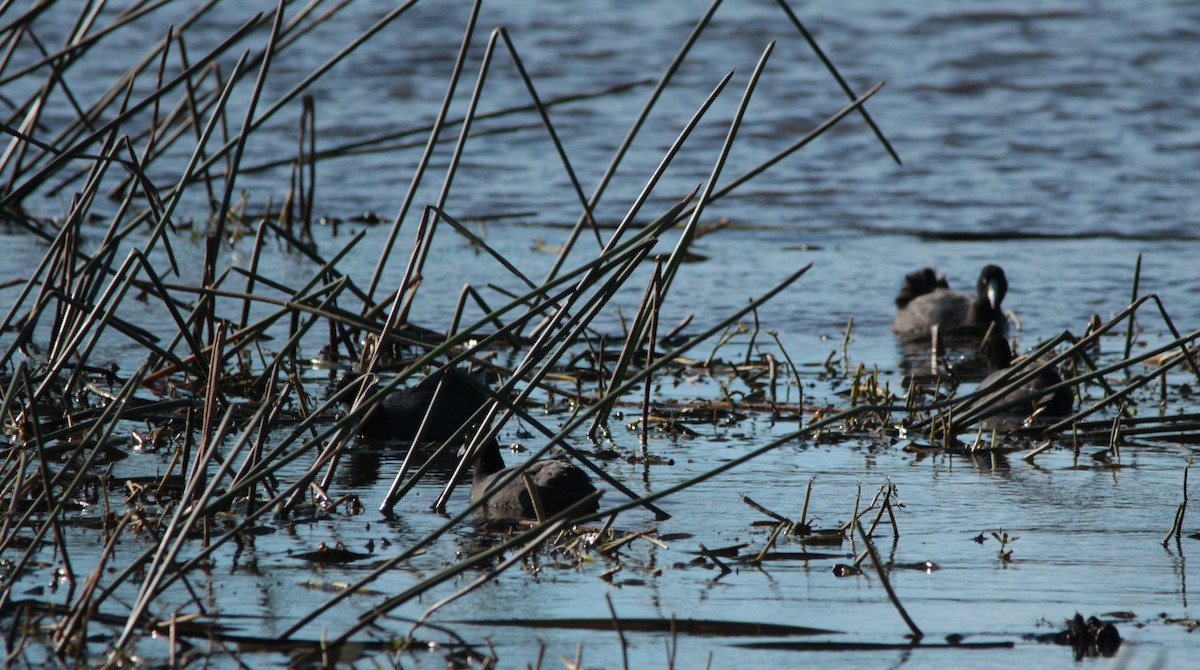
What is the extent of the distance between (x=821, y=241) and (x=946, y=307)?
1955mm

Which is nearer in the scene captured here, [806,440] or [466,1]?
[806,440]

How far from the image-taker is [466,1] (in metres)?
17.2

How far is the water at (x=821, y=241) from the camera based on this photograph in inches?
124

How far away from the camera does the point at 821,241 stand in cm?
909

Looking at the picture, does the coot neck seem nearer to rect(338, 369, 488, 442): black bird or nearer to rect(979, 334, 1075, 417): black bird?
rect(338, 369, 488, 442): black bird

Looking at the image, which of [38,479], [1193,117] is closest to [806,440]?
[38,479]

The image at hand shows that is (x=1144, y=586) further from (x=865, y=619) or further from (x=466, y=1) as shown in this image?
(x=466, y=1)

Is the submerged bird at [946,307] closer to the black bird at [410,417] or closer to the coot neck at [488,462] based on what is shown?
the black bird at [410,417]

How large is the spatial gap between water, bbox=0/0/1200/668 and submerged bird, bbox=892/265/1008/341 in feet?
0.58

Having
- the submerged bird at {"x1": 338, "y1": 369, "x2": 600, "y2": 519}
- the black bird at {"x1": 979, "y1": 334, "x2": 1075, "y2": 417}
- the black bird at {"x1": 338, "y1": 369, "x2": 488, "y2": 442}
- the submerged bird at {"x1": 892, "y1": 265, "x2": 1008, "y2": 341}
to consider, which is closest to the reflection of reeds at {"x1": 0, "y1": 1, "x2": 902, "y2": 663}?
the submerged bird at {"x1": 338, "y1": 369, "x2": 600, "y2": 519}

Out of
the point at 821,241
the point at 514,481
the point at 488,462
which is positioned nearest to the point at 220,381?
the point at 488,462

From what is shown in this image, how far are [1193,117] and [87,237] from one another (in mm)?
8638

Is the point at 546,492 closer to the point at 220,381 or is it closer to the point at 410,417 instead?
the point at 410,417

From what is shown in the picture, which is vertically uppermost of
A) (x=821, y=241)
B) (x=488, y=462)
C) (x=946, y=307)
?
(x=488, y=462)
